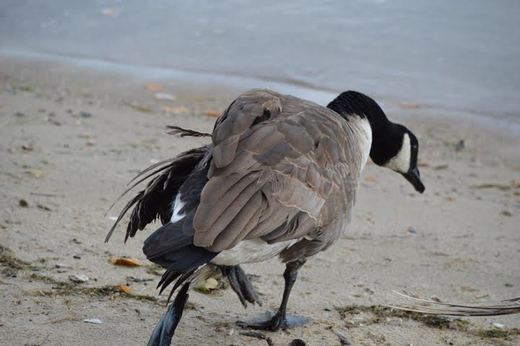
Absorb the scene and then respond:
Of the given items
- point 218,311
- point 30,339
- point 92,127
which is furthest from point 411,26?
point 30,339

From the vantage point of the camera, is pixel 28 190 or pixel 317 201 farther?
pixel 28 190

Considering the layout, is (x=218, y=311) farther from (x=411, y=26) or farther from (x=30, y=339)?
(x=411, y=26)

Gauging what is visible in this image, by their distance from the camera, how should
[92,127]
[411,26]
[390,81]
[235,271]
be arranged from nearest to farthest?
[235,271] < [92,127] < [390,81] < [411,26]

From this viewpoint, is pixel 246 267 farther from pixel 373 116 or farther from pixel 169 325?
pixel 169 325

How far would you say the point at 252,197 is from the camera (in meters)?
3.47

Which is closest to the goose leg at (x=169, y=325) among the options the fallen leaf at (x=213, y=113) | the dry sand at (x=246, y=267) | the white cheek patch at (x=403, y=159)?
the dry sand at (x=246, y=267)

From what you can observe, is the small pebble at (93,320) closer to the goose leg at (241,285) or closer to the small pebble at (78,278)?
the small pebble at (78,278)

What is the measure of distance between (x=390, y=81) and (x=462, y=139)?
187 centimetres

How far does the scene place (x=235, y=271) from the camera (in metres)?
3.97

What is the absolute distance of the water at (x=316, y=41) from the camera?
10.1 meters

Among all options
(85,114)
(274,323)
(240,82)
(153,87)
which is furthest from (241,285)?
(240,82)

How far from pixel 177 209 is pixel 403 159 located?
2.18 meters

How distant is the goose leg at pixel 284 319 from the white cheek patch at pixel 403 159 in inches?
54.6

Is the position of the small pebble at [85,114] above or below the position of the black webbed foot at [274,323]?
below
